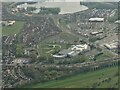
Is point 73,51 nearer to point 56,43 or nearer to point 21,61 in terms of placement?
point 56,43

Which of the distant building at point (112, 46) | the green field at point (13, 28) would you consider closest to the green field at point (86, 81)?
the distant building at point (112, 46)

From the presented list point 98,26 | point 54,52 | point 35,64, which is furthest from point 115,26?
point 35,64

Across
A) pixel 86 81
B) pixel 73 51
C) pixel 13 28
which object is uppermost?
pixel 13 28

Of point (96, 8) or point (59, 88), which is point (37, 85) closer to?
point (59, 88)

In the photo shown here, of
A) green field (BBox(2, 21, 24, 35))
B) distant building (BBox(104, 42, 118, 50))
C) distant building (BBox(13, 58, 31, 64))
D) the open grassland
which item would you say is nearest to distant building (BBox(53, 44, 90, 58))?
the open grassland

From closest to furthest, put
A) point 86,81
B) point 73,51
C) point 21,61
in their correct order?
point 86,81, point 21,61, point 73,51

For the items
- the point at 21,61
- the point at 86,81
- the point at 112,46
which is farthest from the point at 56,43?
the point at 86,81

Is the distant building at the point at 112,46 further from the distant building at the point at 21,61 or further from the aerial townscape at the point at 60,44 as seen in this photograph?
the distant building at the point at 21,61
